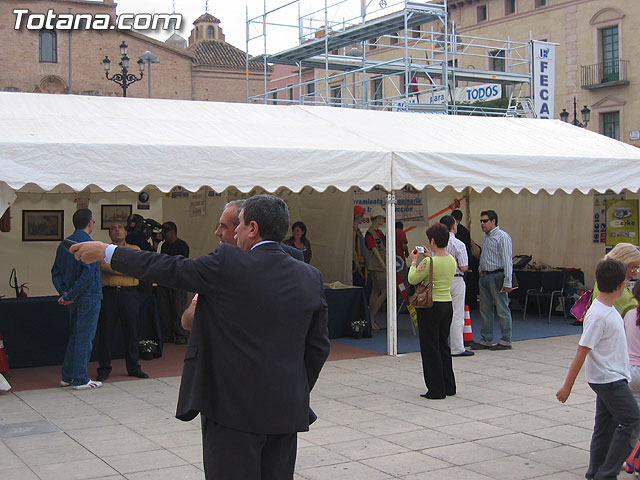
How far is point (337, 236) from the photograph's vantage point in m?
13.7

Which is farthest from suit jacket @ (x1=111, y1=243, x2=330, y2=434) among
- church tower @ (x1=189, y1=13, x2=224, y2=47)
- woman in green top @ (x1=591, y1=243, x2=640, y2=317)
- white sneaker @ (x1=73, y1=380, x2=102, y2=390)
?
church tower @ (x1=189, y1=13, x2=224, y2=47)

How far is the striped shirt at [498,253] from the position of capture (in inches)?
420

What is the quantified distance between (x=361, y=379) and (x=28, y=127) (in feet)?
14.8

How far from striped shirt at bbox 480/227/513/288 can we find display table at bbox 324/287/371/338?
2.02 meters

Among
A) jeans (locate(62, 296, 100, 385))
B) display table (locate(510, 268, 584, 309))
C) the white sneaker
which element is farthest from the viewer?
display table (locate(510, 268, 584, 309))

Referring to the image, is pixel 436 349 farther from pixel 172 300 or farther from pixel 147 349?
pixel 172 300

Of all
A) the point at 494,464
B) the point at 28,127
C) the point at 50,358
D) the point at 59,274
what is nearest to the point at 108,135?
the point at 28,127

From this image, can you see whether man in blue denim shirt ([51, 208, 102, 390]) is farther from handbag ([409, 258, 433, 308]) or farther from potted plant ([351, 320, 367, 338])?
potted plant ([351, 320, 367, 338])

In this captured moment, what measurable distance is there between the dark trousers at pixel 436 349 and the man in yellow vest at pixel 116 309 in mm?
3211

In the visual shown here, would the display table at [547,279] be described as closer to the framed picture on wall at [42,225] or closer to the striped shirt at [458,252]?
the striped shirt at [458,252]

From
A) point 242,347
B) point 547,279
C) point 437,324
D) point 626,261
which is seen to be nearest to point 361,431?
point 437,324

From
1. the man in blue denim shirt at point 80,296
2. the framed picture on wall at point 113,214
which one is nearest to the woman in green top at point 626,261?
the man in blue denim shirt at point 80,296

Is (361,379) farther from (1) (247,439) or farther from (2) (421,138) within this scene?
(1) (247,439)

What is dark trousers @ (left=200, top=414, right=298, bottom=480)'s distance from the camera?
317 centimetres
